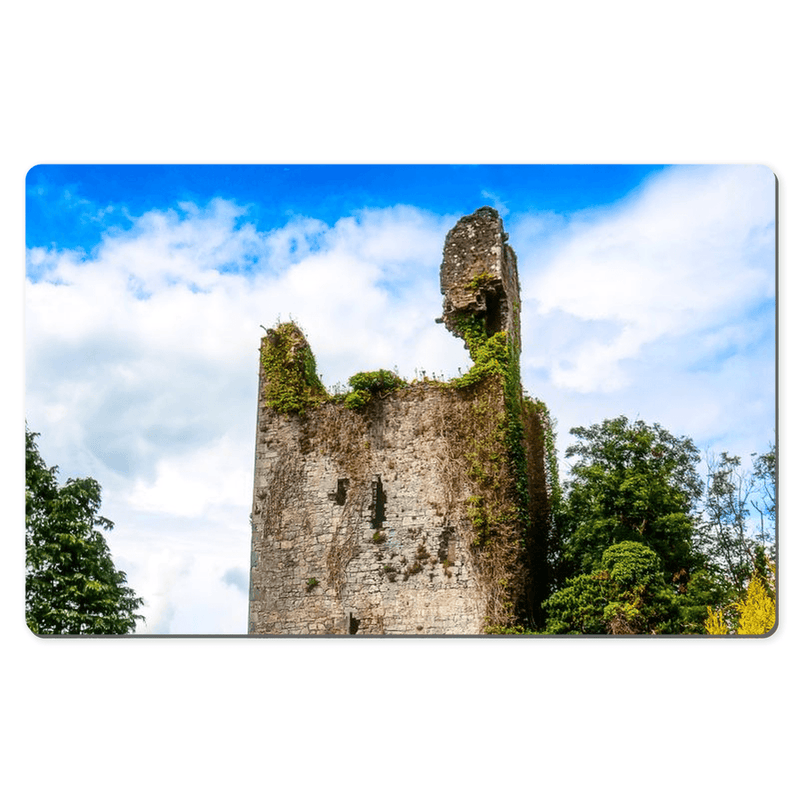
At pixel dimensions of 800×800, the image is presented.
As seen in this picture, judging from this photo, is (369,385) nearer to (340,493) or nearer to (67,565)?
(340,493)

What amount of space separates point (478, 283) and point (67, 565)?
6.35 meters

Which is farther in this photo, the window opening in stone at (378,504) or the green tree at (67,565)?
the window opening in stone at (378,504)

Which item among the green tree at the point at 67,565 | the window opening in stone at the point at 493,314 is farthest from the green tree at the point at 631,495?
the green tree at the point at 67,565

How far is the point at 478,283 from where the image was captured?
41.9 ft

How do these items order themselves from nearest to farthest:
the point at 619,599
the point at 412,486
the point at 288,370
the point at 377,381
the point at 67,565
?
1. the point at 67,565
2. the point at 619,599
3. the point at 412,486
4. the point at 377,381
5. the point at 288,370

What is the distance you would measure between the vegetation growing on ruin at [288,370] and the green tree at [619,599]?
181 inches

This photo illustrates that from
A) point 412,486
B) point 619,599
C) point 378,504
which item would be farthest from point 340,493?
point 619,599

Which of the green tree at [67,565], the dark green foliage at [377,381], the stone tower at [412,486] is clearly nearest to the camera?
the green tree at [67,565]

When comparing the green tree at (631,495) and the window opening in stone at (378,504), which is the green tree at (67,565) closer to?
the window opening in stone at (378,504)

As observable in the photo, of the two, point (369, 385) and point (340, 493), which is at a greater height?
point (369, 385)

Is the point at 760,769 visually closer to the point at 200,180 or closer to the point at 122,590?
the point at 122,590

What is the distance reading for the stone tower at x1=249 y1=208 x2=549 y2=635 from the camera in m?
11.6

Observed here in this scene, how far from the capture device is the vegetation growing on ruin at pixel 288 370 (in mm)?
13242

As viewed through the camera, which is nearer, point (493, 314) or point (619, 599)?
point (619, 599)
